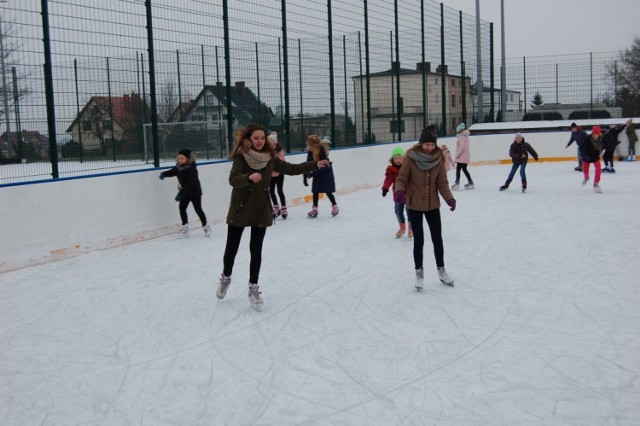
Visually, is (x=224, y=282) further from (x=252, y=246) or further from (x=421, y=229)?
(x=421, y=229)

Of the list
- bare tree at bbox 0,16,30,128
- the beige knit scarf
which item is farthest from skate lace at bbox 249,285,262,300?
bare tree at bbox 0,16,30,128

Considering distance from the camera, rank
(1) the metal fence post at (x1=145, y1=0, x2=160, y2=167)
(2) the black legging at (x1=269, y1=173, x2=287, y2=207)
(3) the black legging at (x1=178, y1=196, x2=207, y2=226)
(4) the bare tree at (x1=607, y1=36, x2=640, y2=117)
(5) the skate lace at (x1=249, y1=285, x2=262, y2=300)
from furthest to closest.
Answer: (4) the bare tree at (x1=607, y1=36, x2=640, y2=117)
(2) the black legging at (x1=269, y1=173, x2=287, y2=207)
(1) the metal fence post at (x1=145, y1=0, x2=160, y2=167)
(3) the black legging at (x1=178, y1=196, x2=207, y2=226)
(5) the skate lace at (x1=249, y1=285, x2=262, y2=300)

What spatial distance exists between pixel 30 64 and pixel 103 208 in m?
1.99

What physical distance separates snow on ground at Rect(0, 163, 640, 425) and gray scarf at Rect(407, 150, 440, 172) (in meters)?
1.11

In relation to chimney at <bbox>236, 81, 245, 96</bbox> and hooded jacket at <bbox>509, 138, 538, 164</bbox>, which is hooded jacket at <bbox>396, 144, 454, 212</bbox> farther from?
hooded jacket at <bbox>509, 138, 538, 164</bbox>

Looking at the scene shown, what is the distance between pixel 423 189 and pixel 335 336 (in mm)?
1860

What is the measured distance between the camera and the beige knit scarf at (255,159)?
5652 millimetres

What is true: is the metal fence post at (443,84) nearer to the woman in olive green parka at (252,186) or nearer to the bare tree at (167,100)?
the bare tree at (167,100)

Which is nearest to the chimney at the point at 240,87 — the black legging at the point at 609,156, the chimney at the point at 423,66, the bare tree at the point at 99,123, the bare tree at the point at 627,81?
the bare tree at the point at 99,123

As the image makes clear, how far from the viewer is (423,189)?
631cm

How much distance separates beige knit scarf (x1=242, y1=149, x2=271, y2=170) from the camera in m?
5.65

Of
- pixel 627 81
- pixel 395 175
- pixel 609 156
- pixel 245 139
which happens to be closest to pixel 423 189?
pixel 245 139

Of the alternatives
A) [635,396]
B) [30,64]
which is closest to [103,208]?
[30,64]

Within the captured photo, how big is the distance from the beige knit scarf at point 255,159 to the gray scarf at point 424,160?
1476 mm
